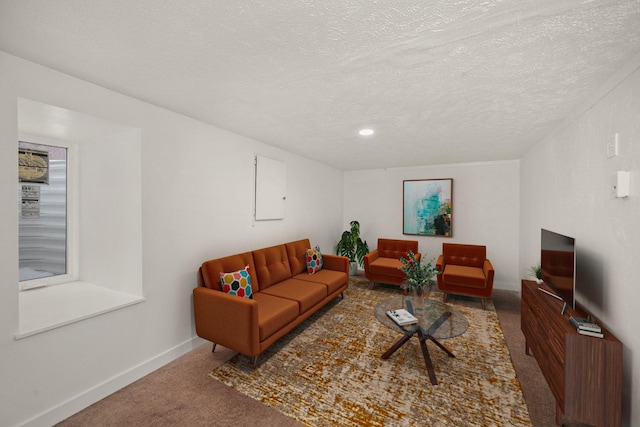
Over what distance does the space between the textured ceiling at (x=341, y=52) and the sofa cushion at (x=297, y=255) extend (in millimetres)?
2083

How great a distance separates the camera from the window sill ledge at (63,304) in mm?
1855

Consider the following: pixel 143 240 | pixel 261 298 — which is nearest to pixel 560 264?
pixel 261 298

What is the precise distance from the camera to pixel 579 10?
3.90 feet

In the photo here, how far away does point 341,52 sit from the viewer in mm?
1540

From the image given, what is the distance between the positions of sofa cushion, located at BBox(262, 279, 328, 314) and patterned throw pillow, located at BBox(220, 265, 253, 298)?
396mm

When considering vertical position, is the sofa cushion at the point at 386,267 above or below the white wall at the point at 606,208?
below

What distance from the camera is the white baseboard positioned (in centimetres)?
179

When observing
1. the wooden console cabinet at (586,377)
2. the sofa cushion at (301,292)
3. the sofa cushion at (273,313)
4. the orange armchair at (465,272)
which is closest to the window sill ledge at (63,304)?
the sofa cushion at (273,313)

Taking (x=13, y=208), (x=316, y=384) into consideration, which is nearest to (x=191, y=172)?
(x=13, y=208)

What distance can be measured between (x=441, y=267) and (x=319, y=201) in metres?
2.57

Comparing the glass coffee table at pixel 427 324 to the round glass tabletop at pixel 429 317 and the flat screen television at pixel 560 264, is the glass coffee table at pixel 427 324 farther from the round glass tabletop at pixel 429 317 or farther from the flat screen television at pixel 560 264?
the flat screen television at pixel 560 264

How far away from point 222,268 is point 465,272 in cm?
365

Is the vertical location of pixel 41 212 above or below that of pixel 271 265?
above

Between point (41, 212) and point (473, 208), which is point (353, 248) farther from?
point (41, 212)
